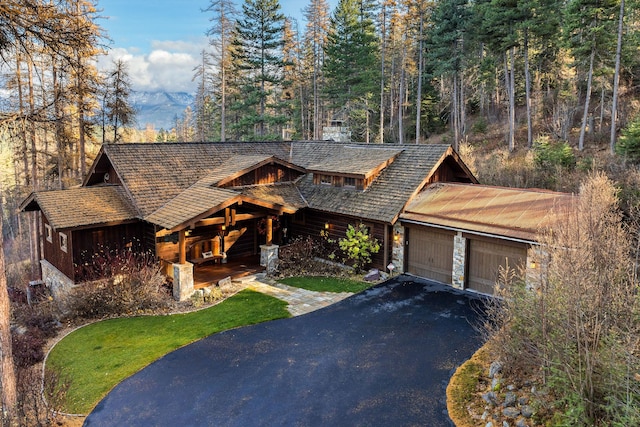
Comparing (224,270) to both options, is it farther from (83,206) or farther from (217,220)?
(83,206)

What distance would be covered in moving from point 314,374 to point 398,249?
7819 mm

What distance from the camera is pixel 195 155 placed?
19625 mm

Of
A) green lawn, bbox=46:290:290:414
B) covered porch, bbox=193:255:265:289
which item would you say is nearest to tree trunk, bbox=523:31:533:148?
covered porch, bbox=193:255:265:289

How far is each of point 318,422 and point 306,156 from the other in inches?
617

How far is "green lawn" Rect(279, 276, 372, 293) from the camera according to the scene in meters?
15.5

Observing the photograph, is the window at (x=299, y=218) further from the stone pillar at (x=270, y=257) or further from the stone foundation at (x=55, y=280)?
the stone foundation at (x=55, y=280)

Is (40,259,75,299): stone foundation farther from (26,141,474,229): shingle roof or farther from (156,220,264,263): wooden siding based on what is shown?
(156,220,264,263): wooden siding

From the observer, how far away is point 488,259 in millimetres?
14484

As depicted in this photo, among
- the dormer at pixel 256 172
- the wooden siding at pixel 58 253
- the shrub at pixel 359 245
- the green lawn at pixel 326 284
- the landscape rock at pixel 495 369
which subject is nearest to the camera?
the landscape rock at pixel 495 369

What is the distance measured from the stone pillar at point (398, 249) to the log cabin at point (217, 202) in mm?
39

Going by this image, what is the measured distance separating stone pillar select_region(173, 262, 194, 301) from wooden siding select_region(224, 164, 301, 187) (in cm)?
434

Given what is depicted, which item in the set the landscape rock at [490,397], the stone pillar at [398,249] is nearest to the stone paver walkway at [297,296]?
the stone pillar at [398,249]

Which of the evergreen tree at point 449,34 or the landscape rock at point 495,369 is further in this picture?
the evergreen tree at point 449,34

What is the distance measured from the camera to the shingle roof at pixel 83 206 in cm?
1432
